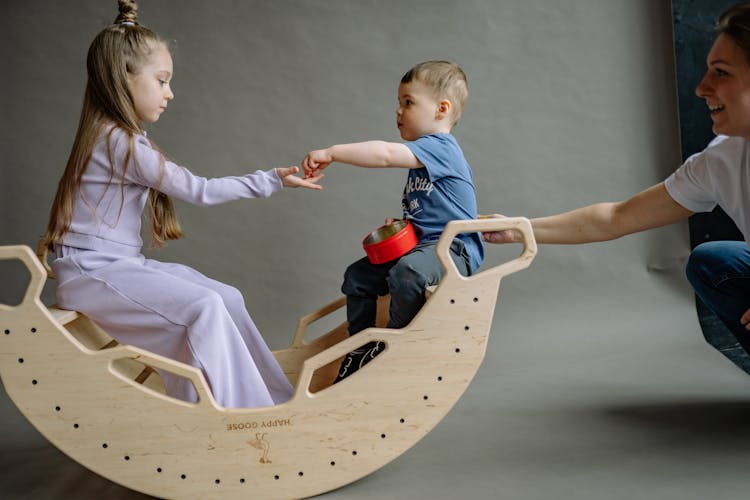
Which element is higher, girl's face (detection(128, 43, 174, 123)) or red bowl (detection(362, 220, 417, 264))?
girl's face (detection(128, 43, 174, 123))

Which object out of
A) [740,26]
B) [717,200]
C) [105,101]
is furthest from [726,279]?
[105,101]

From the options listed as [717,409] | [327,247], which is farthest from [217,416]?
[327,247]

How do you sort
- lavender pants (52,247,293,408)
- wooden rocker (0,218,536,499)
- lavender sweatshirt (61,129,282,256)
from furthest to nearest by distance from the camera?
lavender sweatshirt (61,129,282,256) → lavender pants (52,247,293,408) → wooden rocker (0,218,536,499)

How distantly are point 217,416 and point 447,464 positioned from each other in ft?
2.01

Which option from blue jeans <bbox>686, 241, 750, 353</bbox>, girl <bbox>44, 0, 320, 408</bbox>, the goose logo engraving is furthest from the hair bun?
blue jeans <bbox>686, 241, 750, 353</bbox>

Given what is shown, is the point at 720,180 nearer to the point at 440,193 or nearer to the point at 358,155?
the point at 440,193

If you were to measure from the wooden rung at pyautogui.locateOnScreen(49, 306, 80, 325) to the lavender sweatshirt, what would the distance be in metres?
0.17

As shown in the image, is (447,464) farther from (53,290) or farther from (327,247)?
(53,290)

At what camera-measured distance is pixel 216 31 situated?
11.8 feet

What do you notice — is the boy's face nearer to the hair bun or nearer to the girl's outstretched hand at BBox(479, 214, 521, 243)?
the girl's outstretched hand at BBox(479, 214, 521, 243)

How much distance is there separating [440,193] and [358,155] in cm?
28

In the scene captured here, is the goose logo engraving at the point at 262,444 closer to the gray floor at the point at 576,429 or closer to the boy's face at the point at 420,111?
the gray floor at the point at 576,429

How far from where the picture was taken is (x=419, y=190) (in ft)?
7.84

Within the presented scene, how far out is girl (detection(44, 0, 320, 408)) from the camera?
2.03 meters
